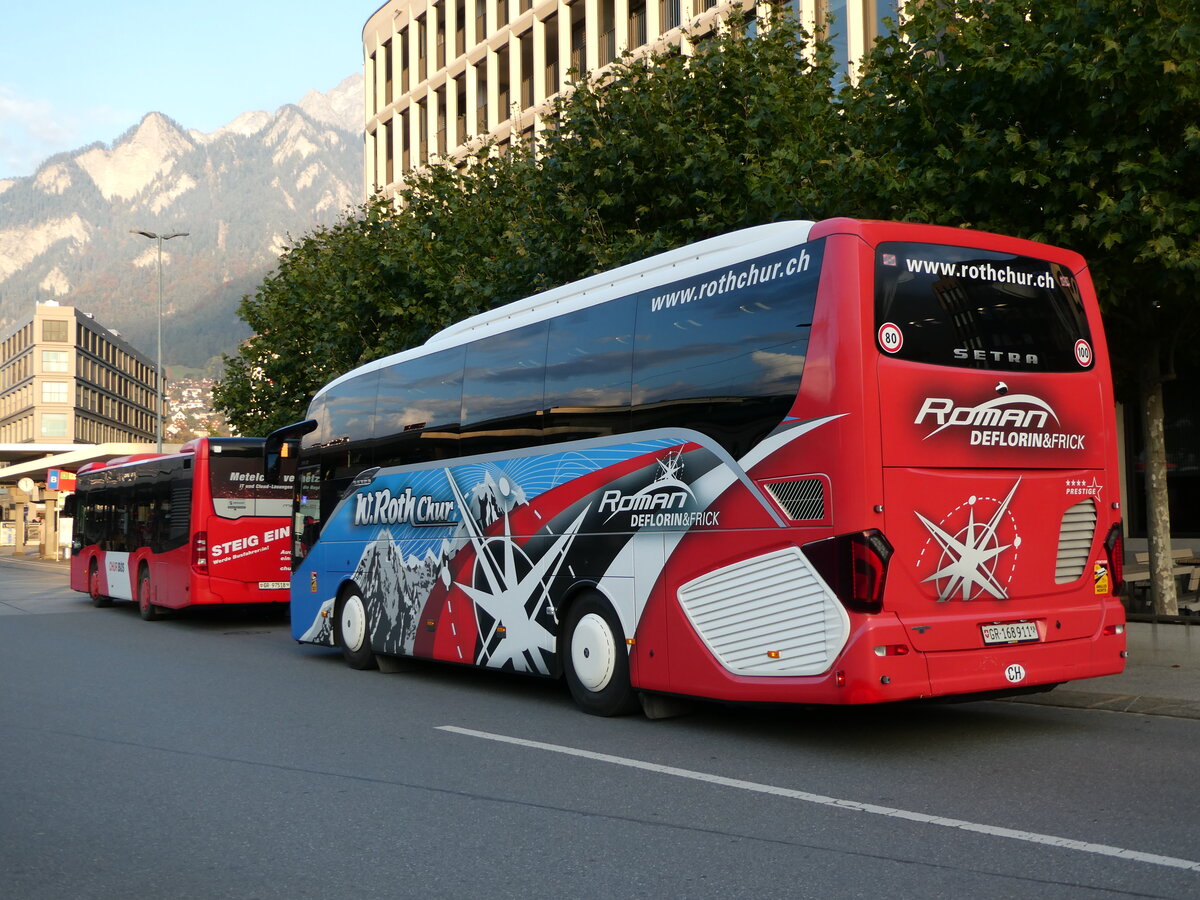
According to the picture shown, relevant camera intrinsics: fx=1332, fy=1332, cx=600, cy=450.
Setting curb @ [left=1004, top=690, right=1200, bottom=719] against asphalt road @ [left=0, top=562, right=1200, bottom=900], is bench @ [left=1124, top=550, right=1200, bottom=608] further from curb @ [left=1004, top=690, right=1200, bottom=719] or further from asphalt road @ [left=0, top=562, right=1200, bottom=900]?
asphalt road @ [left=0, top=562, right=1200, bottom=900]

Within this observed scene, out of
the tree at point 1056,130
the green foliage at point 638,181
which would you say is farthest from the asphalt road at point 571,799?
the green foliage at point 638,181

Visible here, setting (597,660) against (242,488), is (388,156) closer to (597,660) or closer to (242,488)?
(242,488)

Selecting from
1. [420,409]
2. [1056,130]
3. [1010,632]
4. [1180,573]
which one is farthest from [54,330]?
[1010,632]

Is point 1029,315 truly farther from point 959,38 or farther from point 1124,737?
point 959,38

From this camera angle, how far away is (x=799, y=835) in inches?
236

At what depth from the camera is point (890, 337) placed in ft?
26.8

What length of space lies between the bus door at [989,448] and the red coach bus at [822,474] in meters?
0.02

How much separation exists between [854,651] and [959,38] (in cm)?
735

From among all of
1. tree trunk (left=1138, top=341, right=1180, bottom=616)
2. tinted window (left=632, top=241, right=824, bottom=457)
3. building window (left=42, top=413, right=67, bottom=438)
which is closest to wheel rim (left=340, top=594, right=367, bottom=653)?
tinted window (left=632, top=241, right=824, bottom=457)

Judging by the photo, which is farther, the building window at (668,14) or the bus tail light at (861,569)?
the building window at (668,14)

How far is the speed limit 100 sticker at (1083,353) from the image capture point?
29.4ft

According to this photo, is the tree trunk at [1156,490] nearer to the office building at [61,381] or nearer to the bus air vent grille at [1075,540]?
the bus air vent grille at [1075,540]

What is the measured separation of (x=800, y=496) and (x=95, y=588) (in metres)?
21.2

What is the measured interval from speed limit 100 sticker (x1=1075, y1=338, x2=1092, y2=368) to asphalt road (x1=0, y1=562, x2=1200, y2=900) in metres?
2.49
